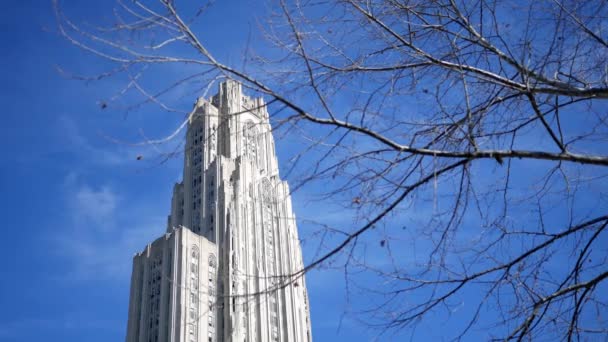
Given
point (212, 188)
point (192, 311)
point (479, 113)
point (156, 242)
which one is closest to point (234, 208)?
point (212, 188)

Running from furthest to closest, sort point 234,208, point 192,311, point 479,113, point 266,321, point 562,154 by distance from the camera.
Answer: point 234,208 < point 266,321 < point 192,311 < point 479,113 < point 562,154

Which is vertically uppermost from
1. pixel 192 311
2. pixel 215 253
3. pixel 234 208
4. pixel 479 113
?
pixel 234 208

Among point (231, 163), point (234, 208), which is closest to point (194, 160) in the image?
point (231, 163)

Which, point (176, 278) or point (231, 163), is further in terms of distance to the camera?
point (231, 163)

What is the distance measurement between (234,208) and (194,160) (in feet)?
33.5

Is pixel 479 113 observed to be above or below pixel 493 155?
above

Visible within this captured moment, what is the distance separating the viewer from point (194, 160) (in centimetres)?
7306

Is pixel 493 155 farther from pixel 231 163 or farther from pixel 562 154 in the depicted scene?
pixel 231 163

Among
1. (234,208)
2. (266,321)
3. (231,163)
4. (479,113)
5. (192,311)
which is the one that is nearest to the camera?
(479,113)

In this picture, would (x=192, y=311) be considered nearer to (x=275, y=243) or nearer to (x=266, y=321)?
(x=266, y=321)

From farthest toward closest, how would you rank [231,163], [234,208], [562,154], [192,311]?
[231,163] → [234,208] → [192,311] → [562,154]

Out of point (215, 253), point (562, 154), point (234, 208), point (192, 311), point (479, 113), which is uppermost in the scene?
point (234, 208)

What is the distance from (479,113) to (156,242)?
2395 inches

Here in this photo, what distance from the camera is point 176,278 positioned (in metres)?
58.3
